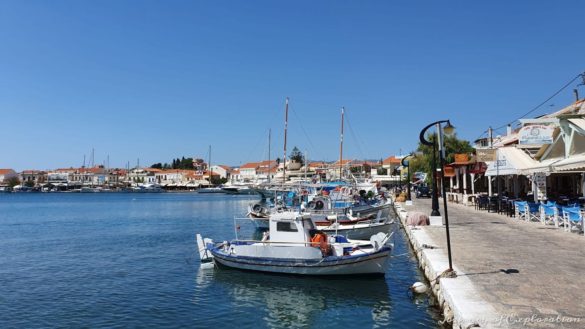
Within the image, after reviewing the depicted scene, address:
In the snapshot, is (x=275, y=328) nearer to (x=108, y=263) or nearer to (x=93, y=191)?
(x=108, y=263)

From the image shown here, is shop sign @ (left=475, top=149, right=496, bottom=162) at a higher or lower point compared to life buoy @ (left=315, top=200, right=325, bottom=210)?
higher

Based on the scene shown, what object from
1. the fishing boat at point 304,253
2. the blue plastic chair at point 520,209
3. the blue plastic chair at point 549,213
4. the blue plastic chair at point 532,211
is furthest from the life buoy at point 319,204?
the blue plastic chair at point 549,213

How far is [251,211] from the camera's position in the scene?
40.2 metres

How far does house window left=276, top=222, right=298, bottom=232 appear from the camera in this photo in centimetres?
1752

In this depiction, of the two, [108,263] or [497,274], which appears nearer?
[497,274]

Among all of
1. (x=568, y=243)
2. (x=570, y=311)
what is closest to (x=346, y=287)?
(x=568, y=243)

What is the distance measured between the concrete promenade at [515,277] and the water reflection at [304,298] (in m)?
2.02

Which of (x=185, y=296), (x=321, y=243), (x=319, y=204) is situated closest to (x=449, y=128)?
(x=321, y=243)

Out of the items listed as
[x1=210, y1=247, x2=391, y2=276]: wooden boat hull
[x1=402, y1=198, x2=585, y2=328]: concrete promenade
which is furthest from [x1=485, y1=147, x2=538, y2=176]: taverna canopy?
[x1=210, y1=247, x2=391, y2=276]: wooden boat hull

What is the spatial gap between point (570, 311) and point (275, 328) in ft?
21.4

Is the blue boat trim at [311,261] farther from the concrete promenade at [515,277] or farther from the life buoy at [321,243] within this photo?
the concrete promenade at [515,277]

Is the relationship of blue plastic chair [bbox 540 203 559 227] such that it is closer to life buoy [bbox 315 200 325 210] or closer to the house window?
the house window

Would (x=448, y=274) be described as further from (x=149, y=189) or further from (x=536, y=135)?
(x=149, y=189)

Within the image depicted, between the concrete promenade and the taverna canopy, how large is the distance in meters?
4.29
